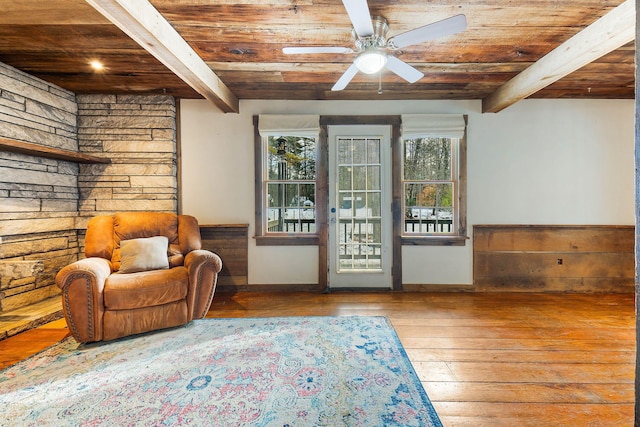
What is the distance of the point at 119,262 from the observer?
270 cm

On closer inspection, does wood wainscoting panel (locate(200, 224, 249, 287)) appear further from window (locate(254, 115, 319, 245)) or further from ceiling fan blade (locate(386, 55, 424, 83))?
ceiling fan blade (locate(386, 55, 424, 83))

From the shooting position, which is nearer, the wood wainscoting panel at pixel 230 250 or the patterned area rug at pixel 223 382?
the patterned area rug at pixel 223 382

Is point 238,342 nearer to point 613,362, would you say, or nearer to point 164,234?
point 164,234

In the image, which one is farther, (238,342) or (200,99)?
(200,99)

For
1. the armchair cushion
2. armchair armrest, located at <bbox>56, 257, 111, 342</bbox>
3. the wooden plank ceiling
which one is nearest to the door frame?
the wooden plank ceiling

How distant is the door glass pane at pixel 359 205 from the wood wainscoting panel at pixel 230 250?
3.92 ft

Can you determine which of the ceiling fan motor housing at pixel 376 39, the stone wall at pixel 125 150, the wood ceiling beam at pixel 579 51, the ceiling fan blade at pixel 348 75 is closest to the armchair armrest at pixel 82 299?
the stone wall at pixel 125 150

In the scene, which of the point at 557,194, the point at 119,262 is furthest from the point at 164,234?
the point at 557,194

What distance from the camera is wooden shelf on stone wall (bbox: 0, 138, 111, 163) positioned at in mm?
2516

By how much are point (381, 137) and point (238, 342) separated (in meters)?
2.78

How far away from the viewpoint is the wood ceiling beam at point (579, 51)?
1928mm

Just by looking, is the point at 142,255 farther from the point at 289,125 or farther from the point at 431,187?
the point at 431,187

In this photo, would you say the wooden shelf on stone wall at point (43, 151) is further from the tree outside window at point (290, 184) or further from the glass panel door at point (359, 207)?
the glass panel door at point (359, 207)

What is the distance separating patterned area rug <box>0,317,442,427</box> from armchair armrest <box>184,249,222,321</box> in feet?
0.63
